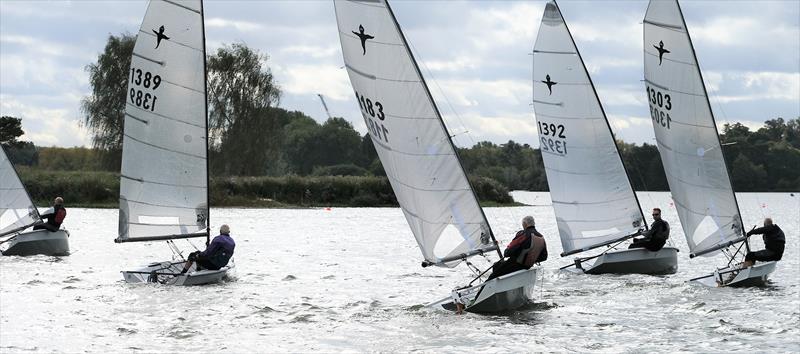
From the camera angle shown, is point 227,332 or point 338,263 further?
point 338,263

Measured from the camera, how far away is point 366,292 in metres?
26.6

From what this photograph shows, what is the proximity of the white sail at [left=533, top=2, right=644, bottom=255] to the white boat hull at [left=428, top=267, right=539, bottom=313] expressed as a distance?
8347mm

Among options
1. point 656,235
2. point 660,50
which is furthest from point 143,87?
point 656,235

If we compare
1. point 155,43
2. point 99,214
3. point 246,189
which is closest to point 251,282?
point 155,43

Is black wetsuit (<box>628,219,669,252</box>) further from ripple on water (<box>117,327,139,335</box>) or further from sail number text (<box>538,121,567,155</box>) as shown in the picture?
ripple on water (<box>117,327,139,335</box>)

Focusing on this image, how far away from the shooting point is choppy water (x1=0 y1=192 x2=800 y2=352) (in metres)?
18.7

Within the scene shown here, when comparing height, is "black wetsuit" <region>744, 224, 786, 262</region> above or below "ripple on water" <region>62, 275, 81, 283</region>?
above

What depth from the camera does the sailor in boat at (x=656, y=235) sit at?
27106 mm

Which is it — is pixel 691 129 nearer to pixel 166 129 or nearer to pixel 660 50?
pixel 660 50

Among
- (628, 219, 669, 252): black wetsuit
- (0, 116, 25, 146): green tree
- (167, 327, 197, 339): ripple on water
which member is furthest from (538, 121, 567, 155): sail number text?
(0, 116, 25, 146): green tree

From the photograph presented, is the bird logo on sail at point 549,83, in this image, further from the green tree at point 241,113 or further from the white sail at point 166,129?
the green tree at point 241,113

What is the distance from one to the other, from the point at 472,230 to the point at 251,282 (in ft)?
29.7

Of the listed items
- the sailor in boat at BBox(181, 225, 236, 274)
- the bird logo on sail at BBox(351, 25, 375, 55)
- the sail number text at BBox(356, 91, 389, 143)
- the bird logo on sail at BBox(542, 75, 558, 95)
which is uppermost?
Result: the bird logo on sail at BBox(542, 75, 558, 95)

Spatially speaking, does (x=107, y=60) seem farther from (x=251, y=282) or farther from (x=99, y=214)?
(x=251, y=282)
